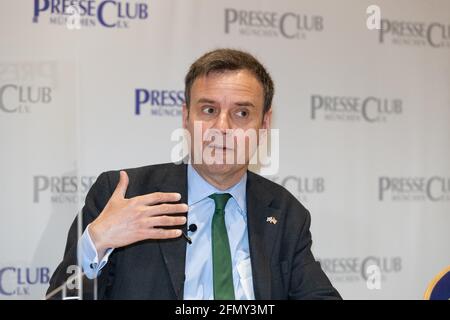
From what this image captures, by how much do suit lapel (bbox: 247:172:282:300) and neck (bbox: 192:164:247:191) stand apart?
7cm

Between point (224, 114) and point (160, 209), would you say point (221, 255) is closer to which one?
point (160, 209)

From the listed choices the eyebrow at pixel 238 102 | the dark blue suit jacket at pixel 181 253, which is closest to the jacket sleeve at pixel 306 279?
the dark blue suit jacket at pixel 181 253

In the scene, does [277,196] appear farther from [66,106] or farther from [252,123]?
[66,106]

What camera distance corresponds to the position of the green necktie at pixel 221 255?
63.8 inches

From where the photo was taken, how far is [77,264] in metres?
1.44

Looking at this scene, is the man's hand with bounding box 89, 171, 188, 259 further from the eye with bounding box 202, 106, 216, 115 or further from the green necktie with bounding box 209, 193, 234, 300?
the eye with bounding box 202, 106, 216, 115

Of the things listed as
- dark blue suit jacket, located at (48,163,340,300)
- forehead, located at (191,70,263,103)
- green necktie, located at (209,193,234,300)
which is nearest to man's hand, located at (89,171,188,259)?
dark blue suit jacket, located at (48,163,340,300)

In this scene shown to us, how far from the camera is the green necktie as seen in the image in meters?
1.62

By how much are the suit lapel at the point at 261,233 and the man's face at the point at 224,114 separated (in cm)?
12

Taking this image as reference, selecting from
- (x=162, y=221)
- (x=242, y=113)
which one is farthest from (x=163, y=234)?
(x=242, y=113)

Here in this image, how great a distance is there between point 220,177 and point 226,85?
0.32 metres

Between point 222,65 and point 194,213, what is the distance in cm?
52

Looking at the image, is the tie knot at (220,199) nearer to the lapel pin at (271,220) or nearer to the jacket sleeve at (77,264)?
the lapel pin at (271,220)
